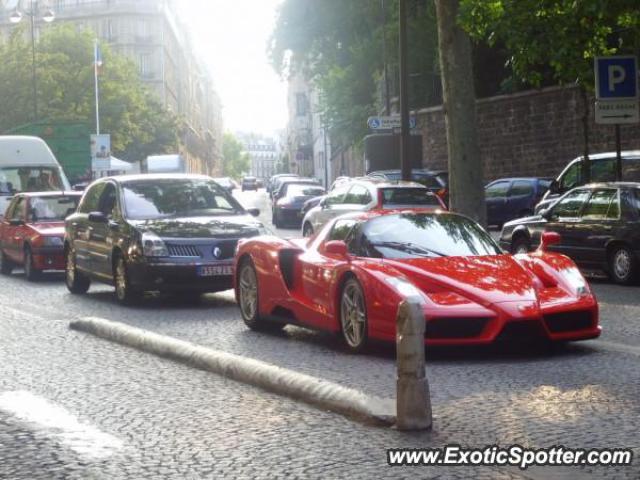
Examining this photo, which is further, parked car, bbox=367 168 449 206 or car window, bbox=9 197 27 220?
parked car, bbox=367 168 449 206

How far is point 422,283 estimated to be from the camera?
1048cm

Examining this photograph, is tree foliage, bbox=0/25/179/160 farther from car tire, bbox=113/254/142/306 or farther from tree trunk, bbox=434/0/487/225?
car tire, bbox=113/254/142/306

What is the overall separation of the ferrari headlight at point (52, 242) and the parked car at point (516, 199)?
16.2 m

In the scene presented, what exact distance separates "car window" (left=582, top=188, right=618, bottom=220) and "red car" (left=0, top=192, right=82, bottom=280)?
27.0 feet

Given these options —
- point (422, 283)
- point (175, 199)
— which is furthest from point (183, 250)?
point (422, 283)

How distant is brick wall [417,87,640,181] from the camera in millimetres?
38688

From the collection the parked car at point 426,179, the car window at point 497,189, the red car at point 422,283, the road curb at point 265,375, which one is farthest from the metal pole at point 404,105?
the road curb at point 265,375

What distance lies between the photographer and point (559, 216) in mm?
20016

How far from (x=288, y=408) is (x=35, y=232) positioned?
1473 centimetres

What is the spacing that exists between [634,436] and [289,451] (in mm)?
1723

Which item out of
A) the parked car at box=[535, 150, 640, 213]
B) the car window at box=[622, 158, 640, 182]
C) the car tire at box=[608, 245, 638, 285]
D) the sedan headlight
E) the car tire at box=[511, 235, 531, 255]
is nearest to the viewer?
the sedan headlight

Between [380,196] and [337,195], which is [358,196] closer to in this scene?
[380,196]

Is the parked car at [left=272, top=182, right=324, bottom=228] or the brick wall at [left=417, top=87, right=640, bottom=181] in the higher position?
the brick wall at [left=417, top=87, right=640, bottom=181]

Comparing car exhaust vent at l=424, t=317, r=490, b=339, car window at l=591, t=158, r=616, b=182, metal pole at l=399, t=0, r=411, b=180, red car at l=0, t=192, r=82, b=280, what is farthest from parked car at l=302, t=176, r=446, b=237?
car exhaust vent at l=424, t=317, r=490, b=339
